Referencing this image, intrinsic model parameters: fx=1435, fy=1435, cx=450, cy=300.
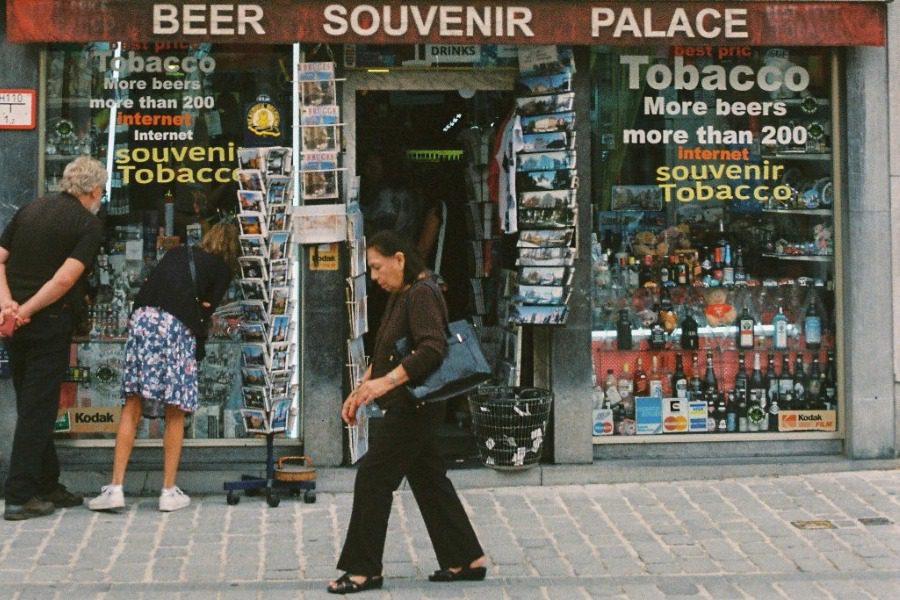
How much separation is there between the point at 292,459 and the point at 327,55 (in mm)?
2696

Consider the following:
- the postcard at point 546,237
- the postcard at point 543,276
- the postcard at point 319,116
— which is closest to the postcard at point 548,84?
the postcard at point 546,237

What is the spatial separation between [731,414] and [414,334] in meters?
3.95

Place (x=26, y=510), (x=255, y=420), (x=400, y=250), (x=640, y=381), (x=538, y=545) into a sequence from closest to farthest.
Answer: (x=400, y=250) < (x=538, y=545) < (x=26, y=510) < (x=255, y=420) < (x=640, y=381)

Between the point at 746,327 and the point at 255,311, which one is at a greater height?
the point at 255,311

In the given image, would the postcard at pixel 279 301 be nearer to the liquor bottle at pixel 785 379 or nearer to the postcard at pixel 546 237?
the postcard at pixel 546 237

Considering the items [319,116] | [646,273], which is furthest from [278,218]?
[646,273]

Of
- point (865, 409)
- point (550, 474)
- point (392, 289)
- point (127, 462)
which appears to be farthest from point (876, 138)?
point (127, 462)

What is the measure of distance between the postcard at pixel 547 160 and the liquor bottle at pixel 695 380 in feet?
5.78

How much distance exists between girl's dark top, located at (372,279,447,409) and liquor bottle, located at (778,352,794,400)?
401 centimetres

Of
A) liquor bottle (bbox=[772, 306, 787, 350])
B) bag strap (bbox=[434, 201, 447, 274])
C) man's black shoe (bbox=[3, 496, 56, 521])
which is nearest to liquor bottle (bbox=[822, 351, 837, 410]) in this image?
liquor bottle (bbox=[772, 306, 787, 350])

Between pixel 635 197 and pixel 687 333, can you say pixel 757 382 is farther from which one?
pixel 635 197

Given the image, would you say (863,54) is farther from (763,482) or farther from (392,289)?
(392,289)

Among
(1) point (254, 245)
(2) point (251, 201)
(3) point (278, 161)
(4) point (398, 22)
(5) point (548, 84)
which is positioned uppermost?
(4) point (398, 22)

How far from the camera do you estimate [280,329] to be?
29.7ft
